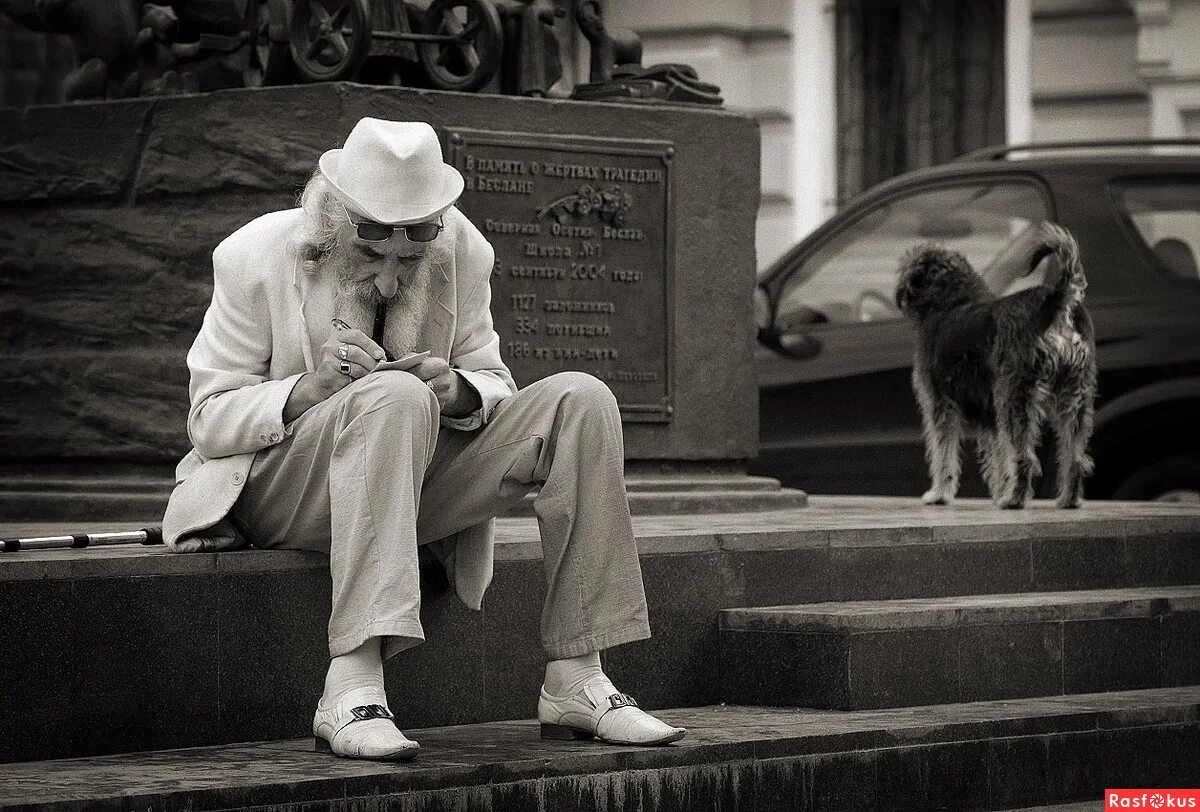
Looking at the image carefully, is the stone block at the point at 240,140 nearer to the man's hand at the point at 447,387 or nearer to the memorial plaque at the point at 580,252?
the memorial plaque at the point at 580,252

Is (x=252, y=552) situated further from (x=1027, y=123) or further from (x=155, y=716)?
(x=1027, y=123)

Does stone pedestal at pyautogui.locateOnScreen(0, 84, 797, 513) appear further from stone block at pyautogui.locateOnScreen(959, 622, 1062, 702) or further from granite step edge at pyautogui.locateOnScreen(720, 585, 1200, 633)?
stone block at pyautogui.locateOnScreen(959, 622, 1062, 702)

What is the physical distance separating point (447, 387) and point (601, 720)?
0.84 meters

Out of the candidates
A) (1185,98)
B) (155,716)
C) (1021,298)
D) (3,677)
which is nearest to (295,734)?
(155,716)

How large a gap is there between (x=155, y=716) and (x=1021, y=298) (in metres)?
3.93

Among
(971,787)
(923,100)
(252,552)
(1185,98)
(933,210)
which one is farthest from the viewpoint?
(923,100)

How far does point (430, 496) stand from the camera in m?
5.67

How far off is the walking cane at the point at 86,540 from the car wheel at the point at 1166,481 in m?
4.93

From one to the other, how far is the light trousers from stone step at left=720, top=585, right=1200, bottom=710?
0.94 metres

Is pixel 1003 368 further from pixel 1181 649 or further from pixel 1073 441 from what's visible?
pixel 1181 649

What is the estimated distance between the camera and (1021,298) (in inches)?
330

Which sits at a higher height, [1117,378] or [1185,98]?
[1185,98]

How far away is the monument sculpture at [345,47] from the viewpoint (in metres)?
7.57

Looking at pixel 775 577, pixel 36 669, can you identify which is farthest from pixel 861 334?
pixel 36 669
